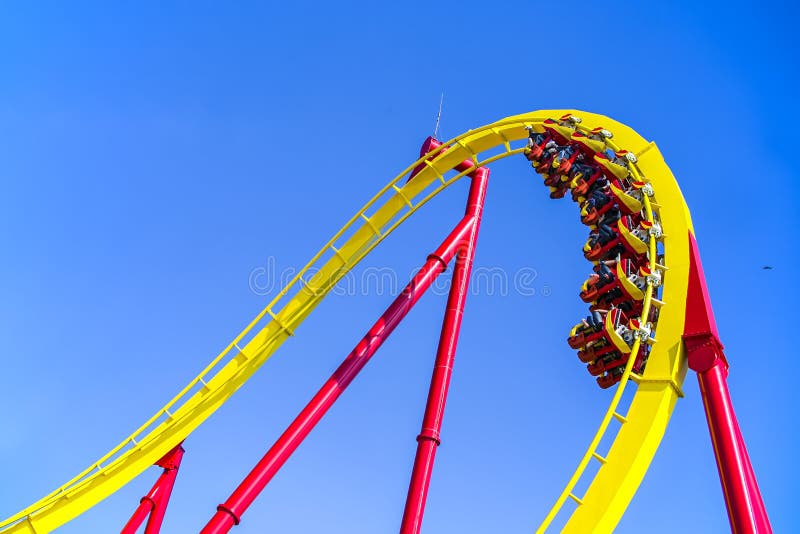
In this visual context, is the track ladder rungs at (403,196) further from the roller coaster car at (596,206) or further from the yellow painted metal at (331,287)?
the roller coaster car at (596,206)

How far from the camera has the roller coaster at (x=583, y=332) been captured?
570 cm

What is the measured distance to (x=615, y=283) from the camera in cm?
734

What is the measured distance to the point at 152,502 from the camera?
10.3 meters

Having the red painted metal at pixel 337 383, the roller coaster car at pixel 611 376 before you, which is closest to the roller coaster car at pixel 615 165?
the roller coaster car at pixel 611 376

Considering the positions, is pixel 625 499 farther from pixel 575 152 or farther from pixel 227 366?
pixel 227 366

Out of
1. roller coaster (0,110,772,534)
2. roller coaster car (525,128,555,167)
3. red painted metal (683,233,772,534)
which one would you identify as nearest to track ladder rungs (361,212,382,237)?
roller coaster (0,110,772,534)

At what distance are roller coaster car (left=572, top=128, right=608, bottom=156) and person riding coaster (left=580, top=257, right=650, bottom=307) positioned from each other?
137 centimetres

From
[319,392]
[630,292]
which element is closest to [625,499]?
[630,292]

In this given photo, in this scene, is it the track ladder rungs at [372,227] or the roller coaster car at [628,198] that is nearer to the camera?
the roller coaster car at [628,198]

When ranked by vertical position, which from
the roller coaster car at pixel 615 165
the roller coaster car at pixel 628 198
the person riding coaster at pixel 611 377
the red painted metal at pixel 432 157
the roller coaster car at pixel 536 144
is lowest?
the person riding coaster at pixel 611 377

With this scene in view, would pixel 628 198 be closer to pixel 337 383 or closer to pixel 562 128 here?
pixel 562 128

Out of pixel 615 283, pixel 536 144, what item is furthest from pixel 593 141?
pixel 615 283

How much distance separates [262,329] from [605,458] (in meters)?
6.73

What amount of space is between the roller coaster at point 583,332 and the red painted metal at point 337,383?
16 millimetres
